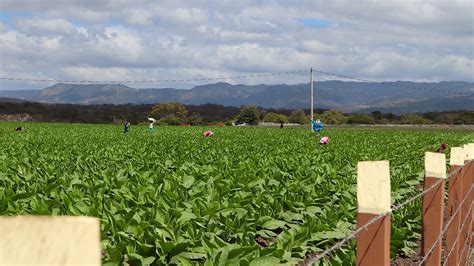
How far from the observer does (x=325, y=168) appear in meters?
13.1

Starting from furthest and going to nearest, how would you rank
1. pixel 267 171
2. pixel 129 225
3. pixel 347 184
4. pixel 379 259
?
1. pixel 267 171
2. pixel 347 184
3. pixel 129 225
4. pixel 379 259

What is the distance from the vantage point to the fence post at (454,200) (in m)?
5.96

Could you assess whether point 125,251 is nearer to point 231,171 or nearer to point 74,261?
point 74,261

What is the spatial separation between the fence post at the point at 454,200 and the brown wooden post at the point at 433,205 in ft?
2.73

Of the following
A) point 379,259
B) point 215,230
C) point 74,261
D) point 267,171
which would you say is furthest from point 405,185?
point 74,261

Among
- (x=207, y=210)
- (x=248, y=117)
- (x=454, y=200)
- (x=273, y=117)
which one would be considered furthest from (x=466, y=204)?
(x=273, y=117)

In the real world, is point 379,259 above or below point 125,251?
above

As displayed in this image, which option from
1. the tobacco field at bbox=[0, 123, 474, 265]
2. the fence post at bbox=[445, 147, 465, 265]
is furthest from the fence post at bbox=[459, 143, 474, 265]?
the tobacco field at bbox=[0, 123, 474, 265]

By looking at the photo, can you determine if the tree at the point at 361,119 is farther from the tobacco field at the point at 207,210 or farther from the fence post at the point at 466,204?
the fence post at the point at 466,204

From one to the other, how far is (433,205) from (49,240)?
4647 mm

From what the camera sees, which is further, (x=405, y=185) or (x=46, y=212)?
(x=405, y=185)

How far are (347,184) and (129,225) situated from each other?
18.4ft

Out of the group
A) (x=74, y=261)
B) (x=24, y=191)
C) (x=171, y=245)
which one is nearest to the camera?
(x=74, y=261)

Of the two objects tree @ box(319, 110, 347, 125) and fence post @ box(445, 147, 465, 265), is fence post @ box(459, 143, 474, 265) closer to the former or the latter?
fence post @ box(445, 147, 465, 265)
